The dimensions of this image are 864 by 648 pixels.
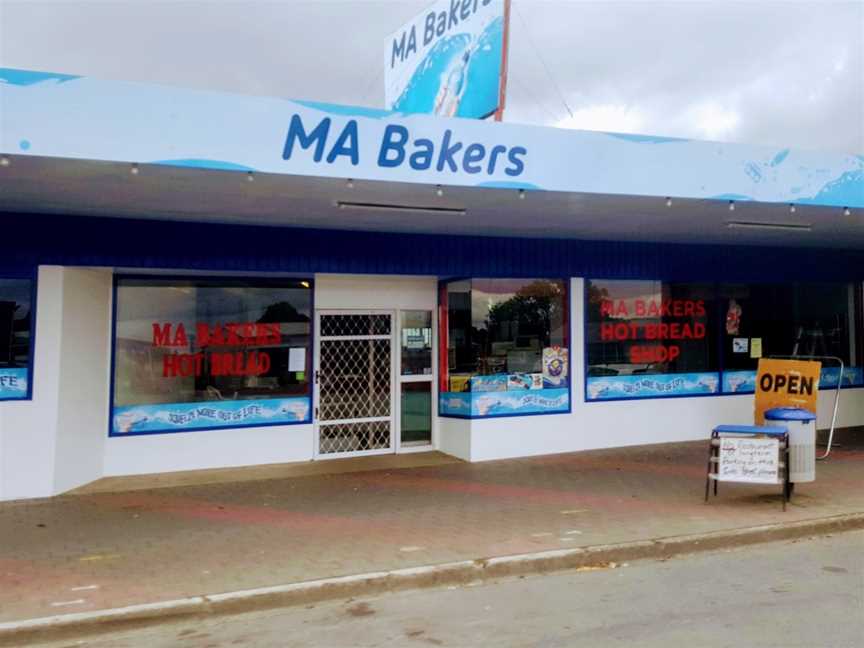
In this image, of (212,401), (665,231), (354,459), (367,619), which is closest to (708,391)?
(665,231)

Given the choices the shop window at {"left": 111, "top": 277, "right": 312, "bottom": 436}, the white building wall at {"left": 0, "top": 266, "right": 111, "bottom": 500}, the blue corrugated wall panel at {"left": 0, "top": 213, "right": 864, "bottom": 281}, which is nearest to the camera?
the white building wall at {"left": 0, "top": 266, "right": 111, "bottom": 500}

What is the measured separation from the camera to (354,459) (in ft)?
35.1

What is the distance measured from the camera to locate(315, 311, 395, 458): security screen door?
10664mm

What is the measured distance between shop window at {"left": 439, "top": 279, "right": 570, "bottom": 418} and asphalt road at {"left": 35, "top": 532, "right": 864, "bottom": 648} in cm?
483

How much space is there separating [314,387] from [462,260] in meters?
2.84

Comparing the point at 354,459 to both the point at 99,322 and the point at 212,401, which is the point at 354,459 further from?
the point at 99,322

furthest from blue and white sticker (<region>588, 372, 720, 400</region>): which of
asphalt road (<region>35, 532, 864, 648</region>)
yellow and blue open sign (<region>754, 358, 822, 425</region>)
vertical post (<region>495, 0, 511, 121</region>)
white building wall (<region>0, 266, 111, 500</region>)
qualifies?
white building wall (<region>0, 266, 111, 500</region>)

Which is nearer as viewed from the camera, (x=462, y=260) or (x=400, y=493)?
(x=400, y=493)

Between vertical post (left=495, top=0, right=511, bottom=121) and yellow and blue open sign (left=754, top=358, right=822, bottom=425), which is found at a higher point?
vertical post (left=495, top=0, right=511, bottom=121)

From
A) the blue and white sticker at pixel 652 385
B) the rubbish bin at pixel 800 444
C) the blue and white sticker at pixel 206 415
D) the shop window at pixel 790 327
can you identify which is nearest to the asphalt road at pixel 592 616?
the rubbish bin at pixel 800 444

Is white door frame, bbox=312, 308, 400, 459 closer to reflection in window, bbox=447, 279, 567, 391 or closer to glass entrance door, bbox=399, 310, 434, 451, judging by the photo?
glass entrance door, bbox=399, 310, 434, 451

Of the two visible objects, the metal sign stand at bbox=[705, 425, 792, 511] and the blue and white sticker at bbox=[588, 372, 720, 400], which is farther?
the blue and white sticker at bbox=[588, 372, 720, 400]

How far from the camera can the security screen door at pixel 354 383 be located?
1066cm

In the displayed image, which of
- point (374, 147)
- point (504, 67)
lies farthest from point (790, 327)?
point (374, 147)
